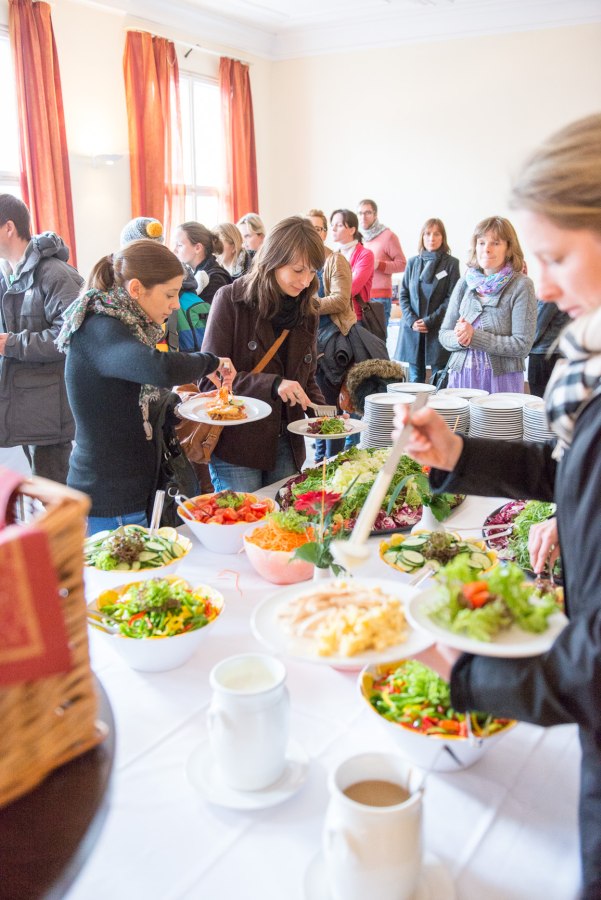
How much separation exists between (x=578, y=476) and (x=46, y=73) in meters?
6.01

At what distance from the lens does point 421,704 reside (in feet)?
3.60

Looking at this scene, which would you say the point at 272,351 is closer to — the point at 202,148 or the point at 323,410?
the point at 323,410

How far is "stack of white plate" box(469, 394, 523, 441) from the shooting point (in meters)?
2.58

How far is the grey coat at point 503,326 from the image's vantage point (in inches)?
132

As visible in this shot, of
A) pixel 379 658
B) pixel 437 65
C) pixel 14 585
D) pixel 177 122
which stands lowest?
pixel 379 658

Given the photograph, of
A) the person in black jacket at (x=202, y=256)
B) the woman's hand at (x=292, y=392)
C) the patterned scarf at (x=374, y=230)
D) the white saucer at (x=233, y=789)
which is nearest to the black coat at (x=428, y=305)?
the patterned scarf at (x=374, y=230)

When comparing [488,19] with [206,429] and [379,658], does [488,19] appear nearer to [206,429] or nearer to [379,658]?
[206,429]

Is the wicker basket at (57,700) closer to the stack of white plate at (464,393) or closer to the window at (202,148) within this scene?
the stack of white plate at (464,393)

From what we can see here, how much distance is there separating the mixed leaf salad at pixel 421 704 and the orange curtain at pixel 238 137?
7.35 m

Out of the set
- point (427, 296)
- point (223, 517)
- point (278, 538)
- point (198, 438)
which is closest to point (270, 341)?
point (198, 438)

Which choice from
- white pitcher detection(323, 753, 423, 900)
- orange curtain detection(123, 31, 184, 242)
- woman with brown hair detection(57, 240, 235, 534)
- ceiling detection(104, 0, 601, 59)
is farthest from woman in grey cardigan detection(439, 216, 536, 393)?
ceiling detection(104, 0, 601, 59)

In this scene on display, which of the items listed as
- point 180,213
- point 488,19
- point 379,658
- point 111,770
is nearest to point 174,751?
point 111,770

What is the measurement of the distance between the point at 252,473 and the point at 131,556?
1.05 m

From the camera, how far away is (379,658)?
921 millimetres
